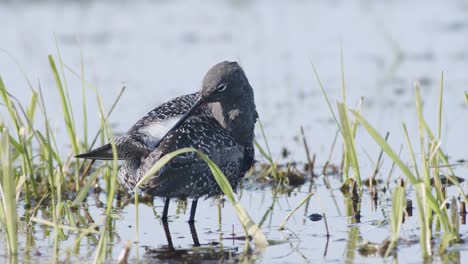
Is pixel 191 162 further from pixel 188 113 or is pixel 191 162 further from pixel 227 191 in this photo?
pixel 227 191

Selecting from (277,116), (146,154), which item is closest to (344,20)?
(277,116)

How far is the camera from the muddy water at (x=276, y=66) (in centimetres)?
632

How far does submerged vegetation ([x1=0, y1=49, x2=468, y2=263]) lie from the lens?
529 cm

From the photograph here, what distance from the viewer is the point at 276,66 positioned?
11.2m

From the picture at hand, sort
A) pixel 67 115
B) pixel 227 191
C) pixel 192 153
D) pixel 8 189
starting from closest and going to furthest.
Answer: pixel 8 189
pixel 227 191
pixel 192 153
pixel 67 115

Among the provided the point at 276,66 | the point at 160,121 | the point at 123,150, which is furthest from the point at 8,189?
the point at 276,66

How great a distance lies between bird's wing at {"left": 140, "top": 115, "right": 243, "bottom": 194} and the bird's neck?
0.12 meters

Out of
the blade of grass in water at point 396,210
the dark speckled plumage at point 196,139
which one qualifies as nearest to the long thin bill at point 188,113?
the dark speckled plumage at point 196,139

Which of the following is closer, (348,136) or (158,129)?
(348,136)

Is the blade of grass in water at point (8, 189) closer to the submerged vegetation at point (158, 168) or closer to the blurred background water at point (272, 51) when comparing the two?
the submerged vegetation at point (158, 168)

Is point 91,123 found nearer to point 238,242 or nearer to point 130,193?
point 130,193

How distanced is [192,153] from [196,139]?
13 centimetres

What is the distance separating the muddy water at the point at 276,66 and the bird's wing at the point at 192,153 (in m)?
0.39

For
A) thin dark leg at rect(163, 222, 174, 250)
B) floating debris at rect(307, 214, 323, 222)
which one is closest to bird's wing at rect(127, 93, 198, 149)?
thin dark leg at rect(163, 222, 174, 250)
